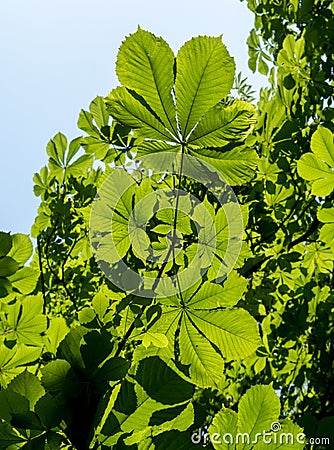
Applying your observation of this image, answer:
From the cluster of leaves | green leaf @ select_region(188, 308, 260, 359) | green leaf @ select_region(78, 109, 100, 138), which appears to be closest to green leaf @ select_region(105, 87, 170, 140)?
green leaf @ select_region(188, 308, 260, 359)

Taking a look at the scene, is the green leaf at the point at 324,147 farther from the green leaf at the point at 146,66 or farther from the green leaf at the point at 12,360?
the green leaf at the point at 12,360

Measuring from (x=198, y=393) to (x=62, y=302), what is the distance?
820mm

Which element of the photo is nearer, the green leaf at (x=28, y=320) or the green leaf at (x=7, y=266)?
the green leaf at (x=7, y=266)

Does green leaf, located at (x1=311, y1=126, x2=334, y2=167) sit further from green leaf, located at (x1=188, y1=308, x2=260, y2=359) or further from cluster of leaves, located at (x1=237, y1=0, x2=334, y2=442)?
cluster of leaves, located at (x1=237, y1=0, x2=334, y2=442)

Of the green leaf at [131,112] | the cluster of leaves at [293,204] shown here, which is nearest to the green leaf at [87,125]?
the cluster of leaves at [293,204]

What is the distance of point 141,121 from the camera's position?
0.64 metres

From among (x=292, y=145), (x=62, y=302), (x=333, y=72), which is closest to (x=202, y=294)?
(x=292, y=145)

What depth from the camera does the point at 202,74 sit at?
1.94 feet

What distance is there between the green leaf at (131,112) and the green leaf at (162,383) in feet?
1.05

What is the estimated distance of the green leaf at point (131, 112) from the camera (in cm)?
63

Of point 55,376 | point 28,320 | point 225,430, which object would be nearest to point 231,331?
point 225,430

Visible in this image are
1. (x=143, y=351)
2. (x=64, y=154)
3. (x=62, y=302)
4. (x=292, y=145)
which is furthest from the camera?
(x=62, y=302)

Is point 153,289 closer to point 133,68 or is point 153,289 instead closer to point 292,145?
point 133,68

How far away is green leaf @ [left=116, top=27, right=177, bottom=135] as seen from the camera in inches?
23.5
